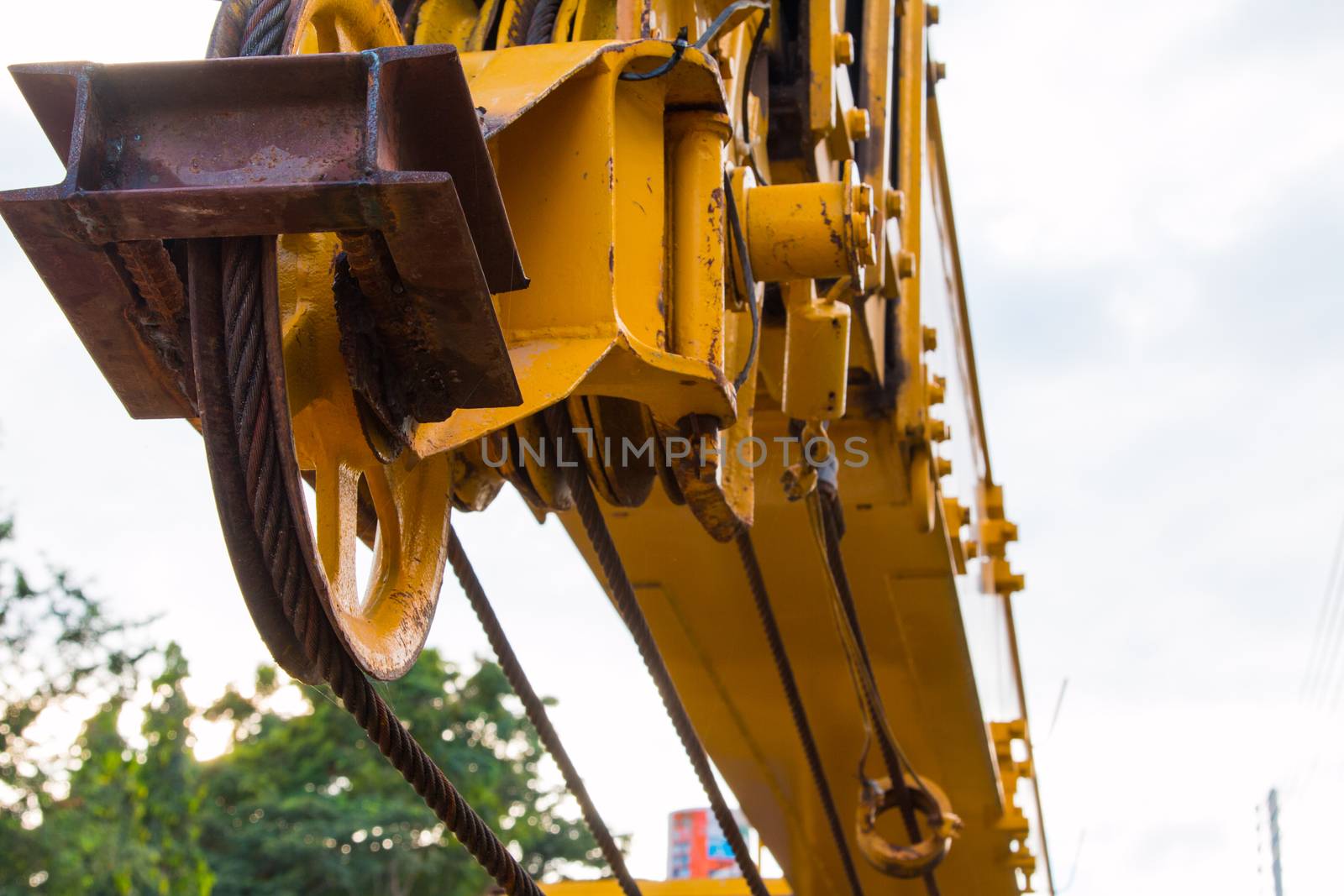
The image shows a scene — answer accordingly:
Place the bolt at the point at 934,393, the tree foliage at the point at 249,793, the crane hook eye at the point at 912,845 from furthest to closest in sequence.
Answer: the tree foliage at the point at 249,793
the crane hook eye at the point at 912,845
the bolt at the point at 934,393

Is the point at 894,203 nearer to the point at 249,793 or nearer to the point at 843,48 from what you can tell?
the point at 843,48

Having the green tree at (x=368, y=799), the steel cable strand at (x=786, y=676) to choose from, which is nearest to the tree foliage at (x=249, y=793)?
the green tree at (x=368, y=799)

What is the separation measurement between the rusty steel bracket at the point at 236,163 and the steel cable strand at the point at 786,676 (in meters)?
1.36

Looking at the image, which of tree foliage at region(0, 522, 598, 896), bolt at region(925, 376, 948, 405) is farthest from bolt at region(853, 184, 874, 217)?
tree foliage at region(0, 522, 598, 896)

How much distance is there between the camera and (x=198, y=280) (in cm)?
139

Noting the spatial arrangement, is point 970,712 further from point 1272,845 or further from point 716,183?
point 1272,845

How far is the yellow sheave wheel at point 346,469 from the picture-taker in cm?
162

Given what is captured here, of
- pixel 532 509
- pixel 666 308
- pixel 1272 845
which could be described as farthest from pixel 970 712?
pixel 1272 845

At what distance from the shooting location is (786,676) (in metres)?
3.47

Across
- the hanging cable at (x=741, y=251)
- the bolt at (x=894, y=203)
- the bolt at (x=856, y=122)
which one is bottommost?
the hanging cable at (x=741, y=251)

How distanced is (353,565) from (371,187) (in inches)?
23.7

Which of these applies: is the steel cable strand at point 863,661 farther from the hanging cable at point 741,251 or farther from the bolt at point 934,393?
the hanging cable at point 741,251

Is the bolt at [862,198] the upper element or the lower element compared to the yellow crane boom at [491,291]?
upper

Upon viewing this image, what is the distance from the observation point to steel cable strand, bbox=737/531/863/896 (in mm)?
3117
